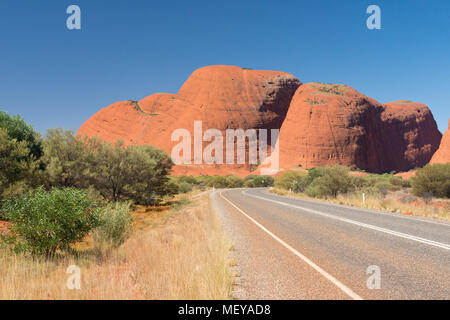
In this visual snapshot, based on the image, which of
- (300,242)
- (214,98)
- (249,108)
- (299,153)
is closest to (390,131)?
(299,153)

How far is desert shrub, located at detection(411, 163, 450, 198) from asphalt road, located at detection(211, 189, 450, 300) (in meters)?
14.4

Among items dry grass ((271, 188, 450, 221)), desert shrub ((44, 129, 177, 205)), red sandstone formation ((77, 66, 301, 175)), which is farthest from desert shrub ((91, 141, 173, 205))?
red sandstone formation ((77, 66, 301, 175))

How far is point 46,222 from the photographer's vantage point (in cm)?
530

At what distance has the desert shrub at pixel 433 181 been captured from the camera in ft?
63.4

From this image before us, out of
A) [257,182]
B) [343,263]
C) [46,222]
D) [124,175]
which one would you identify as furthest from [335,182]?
[257,182]

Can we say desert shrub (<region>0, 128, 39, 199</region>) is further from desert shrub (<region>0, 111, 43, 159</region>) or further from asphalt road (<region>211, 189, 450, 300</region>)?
asphalt road (<region>211, 189, 450, 300</region>)

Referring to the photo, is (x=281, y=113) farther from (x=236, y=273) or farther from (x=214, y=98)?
(x=236, y=273)

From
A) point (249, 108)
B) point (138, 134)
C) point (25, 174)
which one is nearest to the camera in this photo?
point (25, 174)

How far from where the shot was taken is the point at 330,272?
420 centimetres

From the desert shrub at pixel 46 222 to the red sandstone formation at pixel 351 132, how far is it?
7326 centimetres

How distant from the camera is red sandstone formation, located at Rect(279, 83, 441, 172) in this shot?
77.2 m

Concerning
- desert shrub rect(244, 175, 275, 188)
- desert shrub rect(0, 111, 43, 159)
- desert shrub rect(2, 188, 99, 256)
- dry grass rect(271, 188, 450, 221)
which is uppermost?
desert shrub rect(0, 111, 43, 159)

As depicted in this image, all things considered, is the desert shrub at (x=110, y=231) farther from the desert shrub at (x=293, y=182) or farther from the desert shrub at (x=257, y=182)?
the desert shrub at (x=257, y=182)
